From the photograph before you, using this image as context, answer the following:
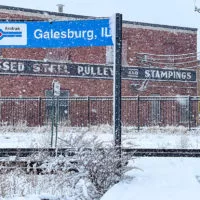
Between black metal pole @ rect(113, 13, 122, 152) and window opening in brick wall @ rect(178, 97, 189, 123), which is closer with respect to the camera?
black metal pole @ rect(113, 13, 122, 152)

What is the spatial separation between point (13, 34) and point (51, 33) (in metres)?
0.71

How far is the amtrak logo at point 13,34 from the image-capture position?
879cm

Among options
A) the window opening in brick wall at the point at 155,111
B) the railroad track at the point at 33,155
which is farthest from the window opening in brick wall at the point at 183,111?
the railroad track at the point at 33,155

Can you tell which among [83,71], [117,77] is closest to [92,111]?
[83,71]

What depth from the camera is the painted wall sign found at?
26906 millimetres

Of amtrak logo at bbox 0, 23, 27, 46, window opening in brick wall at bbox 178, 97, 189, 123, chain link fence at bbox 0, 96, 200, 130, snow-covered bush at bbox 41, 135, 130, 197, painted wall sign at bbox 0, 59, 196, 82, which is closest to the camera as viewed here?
snow-covered bush at bbox 41, 135, 130, 197

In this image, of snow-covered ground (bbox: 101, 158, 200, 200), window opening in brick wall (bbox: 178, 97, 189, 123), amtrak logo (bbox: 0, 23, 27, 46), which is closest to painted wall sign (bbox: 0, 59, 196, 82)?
window opening in brick wall (bbox: 178, 97, 189, 123)

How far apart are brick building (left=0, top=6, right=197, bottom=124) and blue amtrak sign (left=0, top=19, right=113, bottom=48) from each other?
55.3ft

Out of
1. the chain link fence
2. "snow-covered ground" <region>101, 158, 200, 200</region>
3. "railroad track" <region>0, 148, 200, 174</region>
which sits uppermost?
the chain link fence

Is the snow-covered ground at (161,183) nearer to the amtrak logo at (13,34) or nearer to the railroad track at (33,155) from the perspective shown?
the railroad track at (33,155)

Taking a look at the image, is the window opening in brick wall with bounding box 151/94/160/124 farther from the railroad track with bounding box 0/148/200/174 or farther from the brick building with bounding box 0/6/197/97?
the railroad track with bounding box 0/148/200/174

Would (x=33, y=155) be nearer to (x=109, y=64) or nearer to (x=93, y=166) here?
(x=93, y=166)

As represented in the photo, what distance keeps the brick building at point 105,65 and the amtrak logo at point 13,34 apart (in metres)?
16.8

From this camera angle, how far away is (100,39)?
853 centimetres
